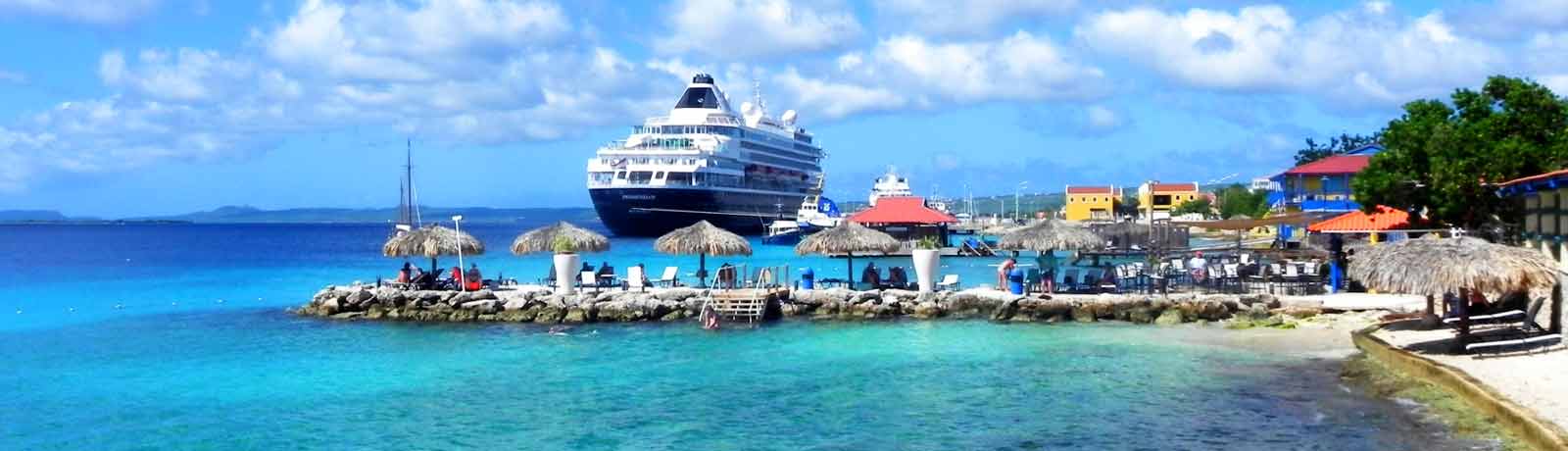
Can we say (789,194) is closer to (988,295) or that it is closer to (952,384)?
(988,295)

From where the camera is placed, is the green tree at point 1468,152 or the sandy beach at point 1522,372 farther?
the green tree at point 1468,152

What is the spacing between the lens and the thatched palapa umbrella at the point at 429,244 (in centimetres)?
2403

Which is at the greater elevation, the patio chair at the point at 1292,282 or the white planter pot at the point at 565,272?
the white planter pot at the point at 565,272

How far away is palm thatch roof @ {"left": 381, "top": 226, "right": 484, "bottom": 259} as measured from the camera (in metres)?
24.0

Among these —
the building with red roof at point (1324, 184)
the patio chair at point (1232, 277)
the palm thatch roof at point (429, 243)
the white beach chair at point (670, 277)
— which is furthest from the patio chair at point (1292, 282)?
the building with red roof at point (1324, 184)

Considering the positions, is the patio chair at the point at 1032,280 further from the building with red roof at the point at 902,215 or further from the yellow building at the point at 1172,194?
the yellow building at the point at 1172,194

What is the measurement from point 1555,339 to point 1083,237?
9.21 meters

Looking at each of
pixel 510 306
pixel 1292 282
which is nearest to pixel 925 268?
pixel 1292 282

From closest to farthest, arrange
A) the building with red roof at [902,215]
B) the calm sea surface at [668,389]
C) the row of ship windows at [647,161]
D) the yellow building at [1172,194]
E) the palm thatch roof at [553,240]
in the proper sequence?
the calm sea surface at [668,389], the palm thatch roof at [553,240], the building with red roof at [902,215], the row of ship windows at [647,161], the yellow building at [1172,194]

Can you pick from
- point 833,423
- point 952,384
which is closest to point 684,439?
point 833,423

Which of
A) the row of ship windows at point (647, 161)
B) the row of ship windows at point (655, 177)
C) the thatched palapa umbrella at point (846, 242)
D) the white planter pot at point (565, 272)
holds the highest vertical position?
the row of ship windows at point (647, 161)

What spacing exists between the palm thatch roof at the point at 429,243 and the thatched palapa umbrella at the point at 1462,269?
655 inches

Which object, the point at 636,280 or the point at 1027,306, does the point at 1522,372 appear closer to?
the point at 1027,306

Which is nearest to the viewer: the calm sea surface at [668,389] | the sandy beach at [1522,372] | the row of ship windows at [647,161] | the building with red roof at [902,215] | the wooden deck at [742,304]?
the sandy beach at [1522,372]
